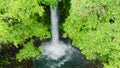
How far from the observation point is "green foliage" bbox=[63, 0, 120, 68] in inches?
323

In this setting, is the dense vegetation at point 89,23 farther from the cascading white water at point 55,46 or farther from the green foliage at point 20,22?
the cascading white water at point 55,46

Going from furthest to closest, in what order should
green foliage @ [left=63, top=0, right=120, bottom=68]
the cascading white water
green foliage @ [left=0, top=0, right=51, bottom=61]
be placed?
1. the cascading white water
2. green foliage @ [left=0, top=0, right=51, bottom=61]
3. green foliage @ [left=63, top=0, right=120, bottom=68]

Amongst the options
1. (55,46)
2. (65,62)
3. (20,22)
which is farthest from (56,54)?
(20,22)

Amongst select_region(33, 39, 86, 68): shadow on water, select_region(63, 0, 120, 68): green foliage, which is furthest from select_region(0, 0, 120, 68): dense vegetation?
select_region(33, 39, 86, 68): shadow on water

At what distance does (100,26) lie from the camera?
8570 millimetres

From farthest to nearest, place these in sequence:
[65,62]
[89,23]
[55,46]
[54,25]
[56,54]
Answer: [55,46] → [56,54] → [54,25] → [65,62] → [89,23]

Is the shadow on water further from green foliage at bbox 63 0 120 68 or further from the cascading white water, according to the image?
green foliage at bbox 63 0 120 68

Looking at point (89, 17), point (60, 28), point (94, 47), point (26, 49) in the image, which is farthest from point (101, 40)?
point (60, 28)

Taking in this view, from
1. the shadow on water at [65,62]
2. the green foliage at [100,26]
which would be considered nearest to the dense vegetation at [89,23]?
the green foliage at [100,26]

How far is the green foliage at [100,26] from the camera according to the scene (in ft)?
26.9

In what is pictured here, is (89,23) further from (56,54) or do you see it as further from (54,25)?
(56,54)

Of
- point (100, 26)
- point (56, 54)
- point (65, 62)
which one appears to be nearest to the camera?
point (100, 26)

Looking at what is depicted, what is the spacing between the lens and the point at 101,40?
27.1 ft

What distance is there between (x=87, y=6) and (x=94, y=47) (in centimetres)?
139
